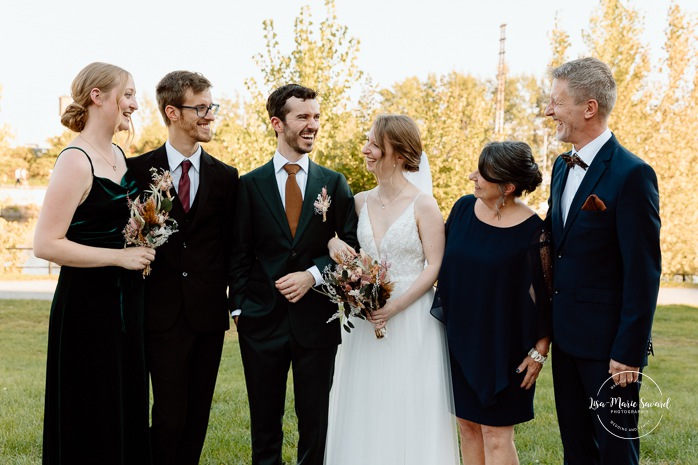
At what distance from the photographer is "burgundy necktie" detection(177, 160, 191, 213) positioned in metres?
4.43

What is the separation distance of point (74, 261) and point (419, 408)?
2.41 m

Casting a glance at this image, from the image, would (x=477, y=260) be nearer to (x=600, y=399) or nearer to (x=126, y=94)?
(x=600, y=399)

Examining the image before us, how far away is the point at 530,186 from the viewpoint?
416 cm

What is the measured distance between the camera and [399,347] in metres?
4.59

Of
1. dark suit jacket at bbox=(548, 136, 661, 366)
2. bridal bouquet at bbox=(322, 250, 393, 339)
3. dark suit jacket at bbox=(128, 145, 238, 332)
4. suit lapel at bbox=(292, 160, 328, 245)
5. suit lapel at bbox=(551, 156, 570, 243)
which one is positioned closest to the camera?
dark suit jacket at bbox=(548, 136, 661, 366)

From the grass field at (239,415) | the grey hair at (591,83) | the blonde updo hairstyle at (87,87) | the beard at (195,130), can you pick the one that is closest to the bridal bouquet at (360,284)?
the beard at (195,130)

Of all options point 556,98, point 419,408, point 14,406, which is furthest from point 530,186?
point 14,406

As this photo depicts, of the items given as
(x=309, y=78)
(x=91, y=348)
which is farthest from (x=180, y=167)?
(x=309, y=78)

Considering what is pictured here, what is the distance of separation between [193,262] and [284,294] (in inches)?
25.4

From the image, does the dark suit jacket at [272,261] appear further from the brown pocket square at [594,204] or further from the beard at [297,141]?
the brown pocket square at [594,204]

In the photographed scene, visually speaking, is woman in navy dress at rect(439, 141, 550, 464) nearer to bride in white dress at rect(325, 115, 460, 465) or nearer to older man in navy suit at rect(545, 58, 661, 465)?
older man in navy suit at rect(545, 58, 661, 465)

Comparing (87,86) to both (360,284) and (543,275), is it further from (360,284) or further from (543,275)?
(543,275)

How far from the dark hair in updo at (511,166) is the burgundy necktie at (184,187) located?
1.93m

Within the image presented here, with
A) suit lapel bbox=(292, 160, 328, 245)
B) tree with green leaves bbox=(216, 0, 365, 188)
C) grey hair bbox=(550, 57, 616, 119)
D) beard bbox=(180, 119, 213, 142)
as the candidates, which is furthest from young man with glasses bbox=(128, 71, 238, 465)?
tree with green leaves bbox=(216, 0, 365, 188)
